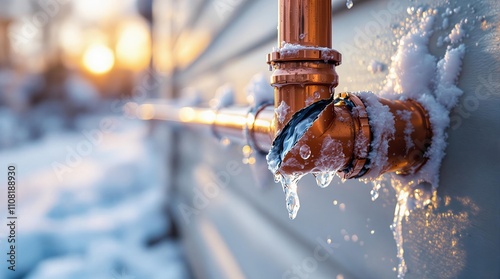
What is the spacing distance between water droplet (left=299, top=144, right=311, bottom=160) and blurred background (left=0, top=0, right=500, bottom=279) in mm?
212

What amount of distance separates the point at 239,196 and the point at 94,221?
2.31 metres

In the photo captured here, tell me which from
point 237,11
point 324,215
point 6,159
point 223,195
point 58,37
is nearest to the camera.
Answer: point 324,215

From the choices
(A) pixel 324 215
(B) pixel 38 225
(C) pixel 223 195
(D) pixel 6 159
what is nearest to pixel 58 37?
(D) pixel 6 159

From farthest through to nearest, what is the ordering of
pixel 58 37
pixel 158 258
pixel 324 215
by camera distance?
1. pixel 58 37
2. pixel 158 258
3. pixel 324 215

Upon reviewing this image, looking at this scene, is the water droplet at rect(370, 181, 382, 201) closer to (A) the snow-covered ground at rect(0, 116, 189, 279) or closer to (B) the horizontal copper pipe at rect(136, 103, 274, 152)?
(B) the horizontal copper pipe at rect(136, 103, 274, 152)

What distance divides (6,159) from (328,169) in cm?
741

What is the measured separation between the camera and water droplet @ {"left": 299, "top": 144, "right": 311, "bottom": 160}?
0.54 metres

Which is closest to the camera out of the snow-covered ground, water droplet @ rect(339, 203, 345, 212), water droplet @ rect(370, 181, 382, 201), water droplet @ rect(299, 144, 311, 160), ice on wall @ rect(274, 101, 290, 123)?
water droplet @ rect(299, 144, 311, 160)

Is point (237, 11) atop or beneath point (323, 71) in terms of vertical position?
atop

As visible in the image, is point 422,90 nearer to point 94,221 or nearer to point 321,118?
point 321,118

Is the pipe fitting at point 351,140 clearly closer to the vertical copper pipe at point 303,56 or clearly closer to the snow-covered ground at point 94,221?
the vertical copper pipe at point 303,56

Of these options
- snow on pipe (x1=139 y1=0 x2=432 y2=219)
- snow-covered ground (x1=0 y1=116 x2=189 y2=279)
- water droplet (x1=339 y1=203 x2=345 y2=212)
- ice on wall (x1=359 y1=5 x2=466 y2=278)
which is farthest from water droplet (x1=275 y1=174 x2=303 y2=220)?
snow-covered ground (x1=0 y1=116 x2=189 y2=279)

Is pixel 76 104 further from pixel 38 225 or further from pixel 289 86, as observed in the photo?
pixel 289 86

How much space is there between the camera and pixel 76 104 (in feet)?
40.5
